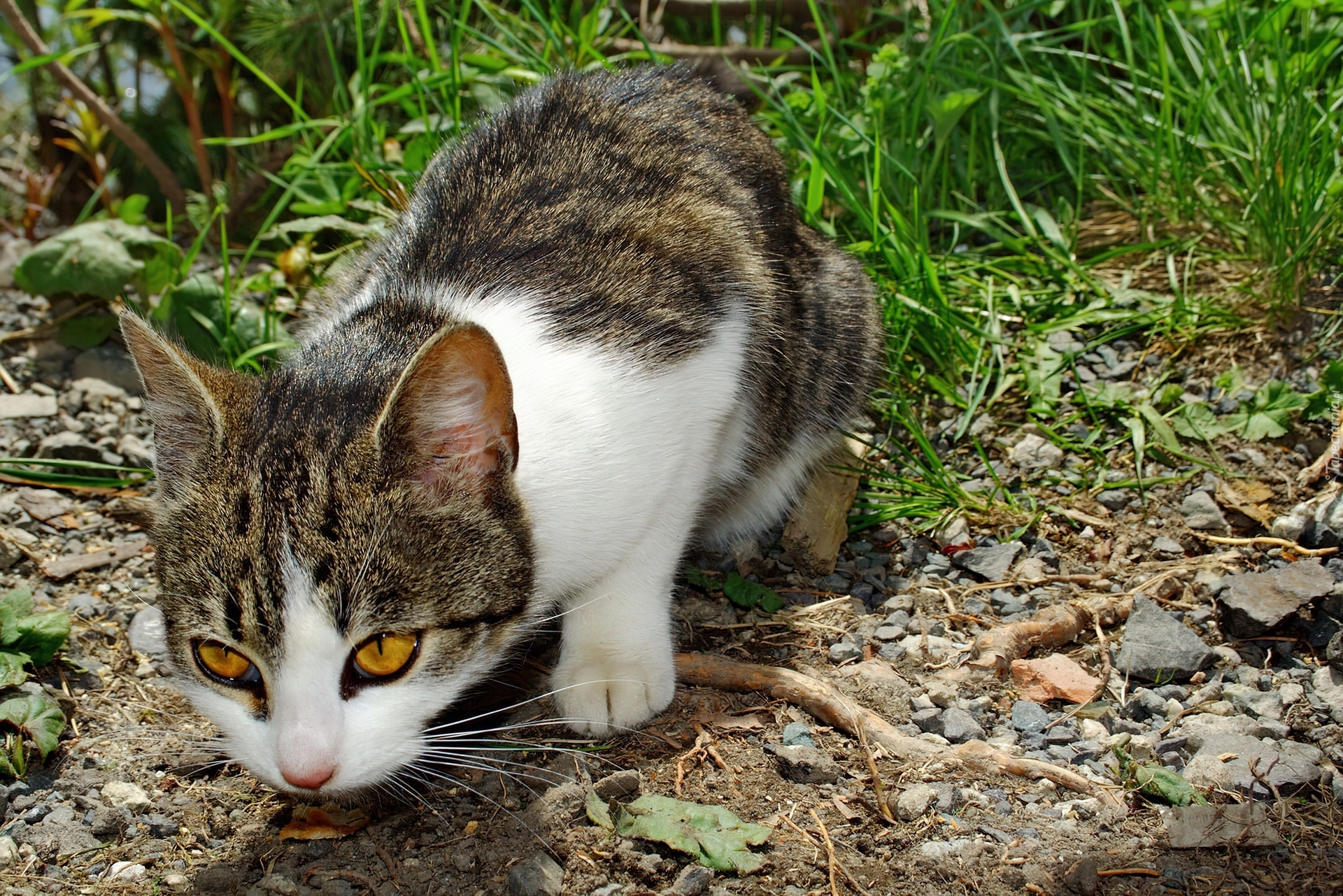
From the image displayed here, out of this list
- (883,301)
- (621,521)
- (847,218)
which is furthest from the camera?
(847,218)

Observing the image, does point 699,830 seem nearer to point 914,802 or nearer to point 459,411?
point 914,802

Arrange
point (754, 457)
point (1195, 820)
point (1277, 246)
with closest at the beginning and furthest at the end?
1. point (1195, 820)
2. point (754, 457)
3. point (1277, 246)

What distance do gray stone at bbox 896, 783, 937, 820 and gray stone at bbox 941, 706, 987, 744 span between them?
0.20 m

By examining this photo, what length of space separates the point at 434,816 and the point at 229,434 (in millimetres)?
863

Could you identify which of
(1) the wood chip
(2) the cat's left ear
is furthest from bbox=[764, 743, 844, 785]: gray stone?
(1) the wood chip

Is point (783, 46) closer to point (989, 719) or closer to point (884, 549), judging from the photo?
point (884, 549)

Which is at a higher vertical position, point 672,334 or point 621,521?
point 672,334

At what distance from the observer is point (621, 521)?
93.9 inches

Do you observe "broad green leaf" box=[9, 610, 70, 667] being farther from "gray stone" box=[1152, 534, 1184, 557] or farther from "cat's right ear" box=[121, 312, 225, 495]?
"gray stone" box=[1152, 534, 1184, 557]

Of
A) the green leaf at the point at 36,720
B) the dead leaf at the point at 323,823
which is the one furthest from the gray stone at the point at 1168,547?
the green leaf at the point at 36,720

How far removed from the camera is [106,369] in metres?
3.75

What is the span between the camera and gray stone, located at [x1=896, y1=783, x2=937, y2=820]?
83.4 inches

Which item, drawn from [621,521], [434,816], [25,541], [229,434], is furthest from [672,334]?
[25,541]

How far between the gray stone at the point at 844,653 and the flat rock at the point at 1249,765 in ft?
2.48
